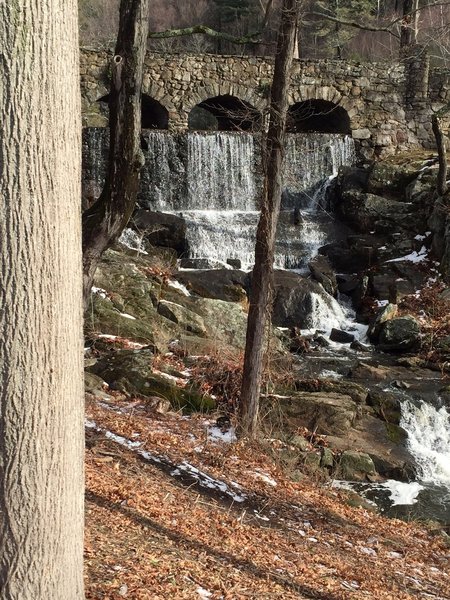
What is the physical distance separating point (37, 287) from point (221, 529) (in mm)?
3464

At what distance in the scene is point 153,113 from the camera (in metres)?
23.6

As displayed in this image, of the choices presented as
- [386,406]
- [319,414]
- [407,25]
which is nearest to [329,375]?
[386,406]

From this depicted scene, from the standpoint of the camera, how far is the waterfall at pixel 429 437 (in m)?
9.62

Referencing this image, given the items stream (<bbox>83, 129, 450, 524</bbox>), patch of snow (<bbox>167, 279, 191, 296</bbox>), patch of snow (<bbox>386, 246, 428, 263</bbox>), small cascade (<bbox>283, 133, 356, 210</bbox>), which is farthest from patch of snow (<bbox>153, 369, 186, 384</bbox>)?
small cascade (<bbox>283, 133, 356, 210</bbox>)

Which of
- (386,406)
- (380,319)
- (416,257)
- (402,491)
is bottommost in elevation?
(402,491)

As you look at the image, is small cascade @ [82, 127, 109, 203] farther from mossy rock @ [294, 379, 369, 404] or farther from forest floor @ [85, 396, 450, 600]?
forest floor @ [85, 396, 450, 600]

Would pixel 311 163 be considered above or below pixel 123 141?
above

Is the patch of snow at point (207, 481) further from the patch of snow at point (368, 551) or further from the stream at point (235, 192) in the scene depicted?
the stream at point (235, 192)

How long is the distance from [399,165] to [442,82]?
3.77 meters

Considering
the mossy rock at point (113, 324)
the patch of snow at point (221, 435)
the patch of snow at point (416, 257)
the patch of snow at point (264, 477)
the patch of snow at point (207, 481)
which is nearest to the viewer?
the patch of snow at point (207, 481)

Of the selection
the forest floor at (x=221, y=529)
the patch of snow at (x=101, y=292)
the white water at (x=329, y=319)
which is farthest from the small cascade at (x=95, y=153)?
the forest floor at (x=221, y=529)

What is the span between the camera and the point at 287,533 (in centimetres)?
603

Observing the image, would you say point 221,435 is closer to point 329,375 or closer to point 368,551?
point 368,551

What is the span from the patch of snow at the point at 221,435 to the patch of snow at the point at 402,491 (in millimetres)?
1964
